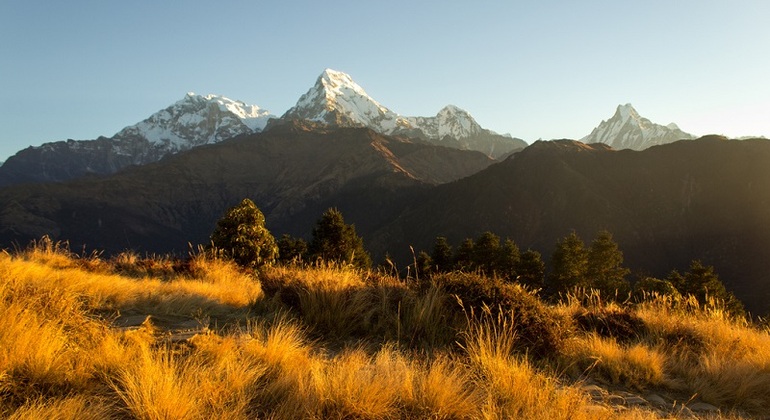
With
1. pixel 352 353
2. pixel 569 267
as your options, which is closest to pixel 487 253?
pixel 569 267

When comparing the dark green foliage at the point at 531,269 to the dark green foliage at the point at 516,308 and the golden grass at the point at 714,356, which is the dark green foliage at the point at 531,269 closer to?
the golden grass at the point at 714,356

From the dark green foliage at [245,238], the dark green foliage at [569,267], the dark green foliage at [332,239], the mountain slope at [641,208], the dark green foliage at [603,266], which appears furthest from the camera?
the mountain slope at [641,208]

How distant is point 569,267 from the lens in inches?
1816

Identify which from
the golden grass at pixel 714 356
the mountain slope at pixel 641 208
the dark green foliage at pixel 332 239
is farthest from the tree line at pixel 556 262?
the mountain slope at pixel 641 208

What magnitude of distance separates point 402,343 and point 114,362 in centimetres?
331

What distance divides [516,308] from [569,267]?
4455cm

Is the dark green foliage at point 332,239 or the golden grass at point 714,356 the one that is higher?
the golden grass at point 714,356

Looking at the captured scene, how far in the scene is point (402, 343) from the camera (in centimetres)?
555

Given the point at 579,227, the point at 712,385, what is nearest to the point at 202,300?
the point at 712,385

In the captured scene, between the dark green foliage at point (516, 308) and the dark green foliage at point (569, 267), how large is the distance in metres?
42.5

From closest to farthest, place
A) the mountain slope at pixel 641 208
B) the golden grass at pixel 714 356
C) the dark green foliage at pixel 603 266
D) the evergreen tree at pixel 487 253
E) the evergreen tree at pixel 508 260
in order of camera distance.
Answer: the golden grass at pixel 714 356, the dark green foliage at pixel 603 266, the evergreen tree at pixel 508 260, the evergreen tree at pixel 487 253, the mountain slope at pixel 641 208

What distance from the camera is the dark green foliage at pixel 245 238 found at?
662 inches

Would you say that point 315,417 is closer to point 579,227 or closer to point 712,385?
point 712,385

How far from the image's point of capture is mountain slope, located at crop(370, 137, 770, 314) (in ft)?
431
